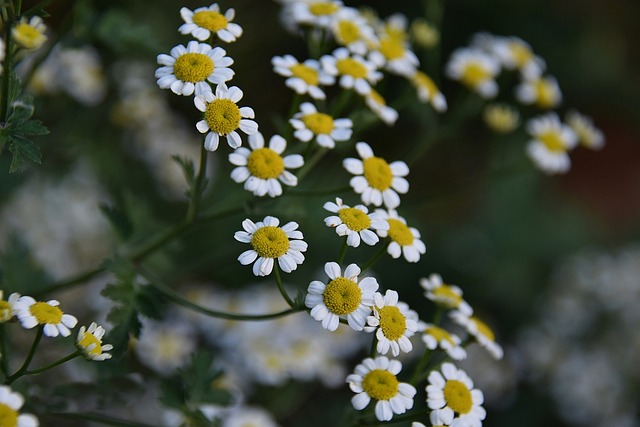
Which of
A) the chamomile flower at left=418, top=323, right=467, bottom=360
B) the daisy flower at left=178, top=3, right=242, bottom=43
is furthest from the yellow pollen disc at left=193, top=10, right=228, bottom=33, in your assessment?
the chamomile flower at left=418, top=323, right=467, bottom=360

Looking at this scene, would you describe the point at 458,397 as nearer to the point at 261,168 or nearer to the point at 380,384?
the point at 380,384

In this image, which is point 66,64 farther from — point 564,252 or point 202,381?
point 564,252

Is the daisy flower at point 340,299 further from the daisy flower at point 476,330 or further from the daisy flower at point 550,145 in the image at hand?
the daisy flower at point 550,145

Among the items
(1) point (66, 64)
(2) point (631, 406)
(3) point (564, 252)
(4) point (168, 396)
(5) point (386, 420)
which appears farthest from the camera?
(3) point (564, 252)

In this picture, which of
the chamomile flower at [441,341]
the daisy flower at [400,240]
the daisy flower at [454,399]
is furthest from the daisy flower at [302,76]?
the daisy flower at [454,399]

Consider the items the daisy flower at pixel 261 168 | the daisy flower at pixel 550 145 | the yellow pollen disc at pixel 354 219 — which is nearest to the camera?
the yellow pollen disc at pixel 354 219

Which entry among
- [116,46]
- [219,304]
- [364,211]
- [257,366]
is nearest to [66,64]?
[116,46]

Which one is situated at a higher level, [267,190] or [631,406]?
[267,190]
